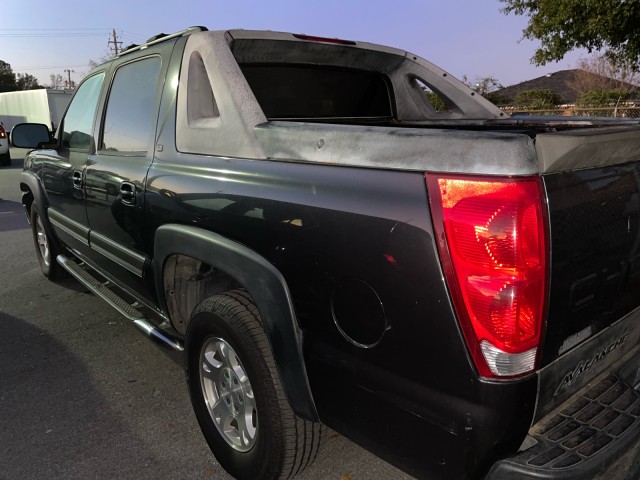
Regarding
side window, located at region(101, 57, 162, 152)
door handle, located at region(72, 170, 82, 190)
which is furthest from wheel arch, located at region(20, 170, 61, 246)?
side window, located at region(101, 57, 162, 152)

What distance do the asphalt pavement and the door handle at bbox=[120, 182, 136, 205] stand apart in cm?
122

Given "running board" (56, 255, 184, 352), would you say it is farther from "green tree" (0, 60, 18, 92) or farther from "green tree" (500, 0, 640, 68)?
"green tree" (0, 60, 18, 92)

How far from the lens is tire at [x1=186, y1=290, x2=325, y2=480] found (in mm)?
2031

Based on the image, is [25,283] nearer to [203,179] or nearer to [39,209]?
[39,209]

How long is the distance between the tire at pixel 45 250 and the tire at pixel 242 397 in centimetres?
304

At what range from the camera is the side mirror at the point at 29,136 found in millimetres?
4450

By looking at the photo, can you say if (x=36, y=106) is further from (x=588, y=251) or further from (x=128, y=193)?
(x=588, y=251)

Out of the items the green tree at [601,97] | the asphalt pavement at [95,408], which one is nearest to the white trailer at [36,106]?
the asphalt pavement at [95,408]

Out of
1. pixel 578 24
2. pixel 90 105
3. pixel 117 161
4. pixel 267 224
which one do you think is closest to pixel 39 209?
pixel 90 105

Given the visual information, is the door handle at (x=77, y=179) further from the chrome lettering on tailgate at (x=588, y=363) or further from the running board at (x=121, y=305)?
the chrome lettering on tailgate at (x=588, y=363)

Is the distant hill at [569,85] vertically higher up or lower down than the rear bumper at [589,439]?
higher up

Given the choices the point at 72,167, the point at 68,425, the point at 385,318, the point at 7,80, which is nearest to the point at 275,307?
the point at 385,318

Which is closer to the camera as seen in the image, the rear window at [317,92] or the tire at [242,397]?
the tire at [242,397]

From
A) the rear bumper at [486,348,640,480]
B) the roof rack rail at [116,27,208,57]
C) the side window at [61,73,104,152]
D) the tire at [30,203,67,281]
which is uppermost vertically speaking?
the roof rack rail at [116,27,208,57]
